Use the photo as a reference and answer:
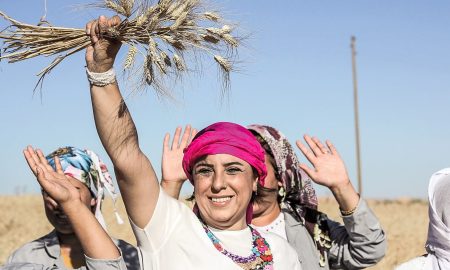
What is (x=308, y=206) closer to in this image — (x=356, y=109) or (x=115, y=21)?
(x=115, y=21)

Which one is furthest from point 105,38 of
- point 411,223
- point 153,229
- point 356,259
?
point 411,223

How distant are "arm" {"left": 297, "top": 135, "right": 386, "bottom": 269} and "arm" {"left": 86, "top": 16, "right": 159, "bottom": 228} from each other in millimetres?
1410

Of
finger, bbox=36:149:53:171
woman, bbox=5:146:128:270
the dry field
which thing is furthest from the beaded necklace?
the dry field

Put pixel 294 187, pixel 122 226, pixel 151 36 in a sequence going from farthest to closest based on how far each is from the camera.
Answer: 1. pixel 122 226
2. pixel 294 187
3. pixel 151 36

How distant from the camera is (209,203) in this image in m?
3.68

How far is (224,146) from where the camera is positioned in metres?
3.72

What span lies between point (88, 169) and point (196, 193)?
3.90 ft

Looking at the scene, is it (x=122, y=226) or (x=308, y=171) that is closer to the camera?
(x=308, y=171)

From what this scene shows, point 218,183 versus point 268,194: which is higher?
point 218,183

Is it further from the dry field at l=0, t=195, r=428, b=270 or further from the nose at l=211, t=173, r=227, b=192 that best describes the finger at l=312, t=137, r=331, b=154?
the dry field at l=0, t=195, r=428, b=270

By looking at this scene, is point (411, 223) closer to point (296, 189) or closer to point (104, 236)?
point (296, 189)

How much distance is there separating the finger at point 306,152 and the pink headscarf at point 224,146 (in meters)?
0.82

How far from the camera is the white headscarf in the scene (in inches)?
165

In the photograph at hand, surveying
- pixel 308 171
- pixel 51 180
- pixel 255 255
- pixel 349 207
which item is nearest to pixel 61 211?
pixel 51 180
